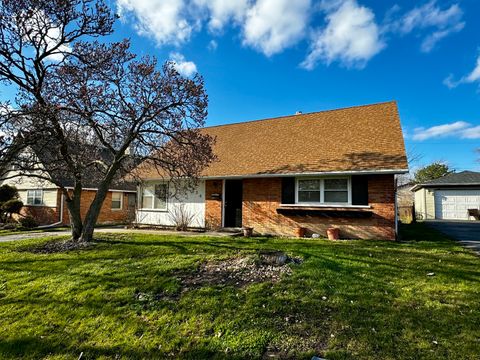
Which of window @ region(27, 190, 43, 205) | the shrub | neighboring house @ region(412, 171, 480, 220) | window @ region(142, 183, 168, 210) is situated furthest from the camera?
neighboring house @ region(412, 171, 480, 220)

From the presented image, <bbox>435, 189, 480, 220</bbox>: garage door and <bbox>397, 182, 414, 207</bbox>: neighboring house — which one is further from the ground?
<bbox>397, 182, 414, 207</bbox>: neighboring house

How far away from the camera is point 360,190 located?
1108cm

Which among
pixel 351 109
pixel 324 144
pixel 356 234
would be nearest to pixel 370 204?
pixel 356 234

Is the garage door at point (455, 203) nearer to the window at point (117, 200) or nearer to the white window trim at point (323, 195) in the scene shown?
the white window trim at point (323, 195)

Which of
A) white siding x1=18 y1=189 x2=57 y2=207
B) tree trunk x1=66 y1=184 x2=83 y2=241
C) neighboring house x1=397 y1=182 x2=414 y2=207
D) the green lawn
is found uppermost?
neighboring house x1=397 y1=182 x2=414 y2=207

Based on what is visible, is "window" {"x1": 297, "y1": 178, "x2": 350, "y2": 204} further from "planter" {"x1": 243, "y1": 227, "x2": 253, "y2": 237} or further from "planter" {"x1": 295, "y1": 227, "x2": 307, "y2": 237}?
"planter" {"x1": 243, "y1": 227, "x2": 253, "y2": 237}

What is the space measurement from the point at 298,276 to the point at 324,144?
845 centimetres

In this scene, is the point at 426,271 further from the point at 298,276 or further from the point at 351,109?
the point at 351,109

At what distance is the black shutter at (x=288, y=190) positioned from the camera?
40.5 ft

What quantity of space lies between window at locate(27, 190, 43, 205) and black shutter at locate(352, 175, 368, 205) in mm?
21876

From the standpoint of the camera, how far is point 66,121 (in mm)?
10195

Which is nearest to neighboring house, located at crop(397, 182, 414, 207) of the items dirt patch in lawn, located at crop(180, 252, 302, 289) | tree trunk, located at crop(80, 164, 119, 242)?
dirt patch in lawn, located at crop(180, 252, 302, 289)

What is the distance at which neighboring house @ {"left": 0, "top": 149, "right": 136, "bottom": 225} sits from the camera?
20.5m

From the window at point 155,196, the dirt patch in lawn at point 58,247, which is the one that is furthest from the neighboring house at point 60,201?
the dirt patch in lawn at point 58,247
